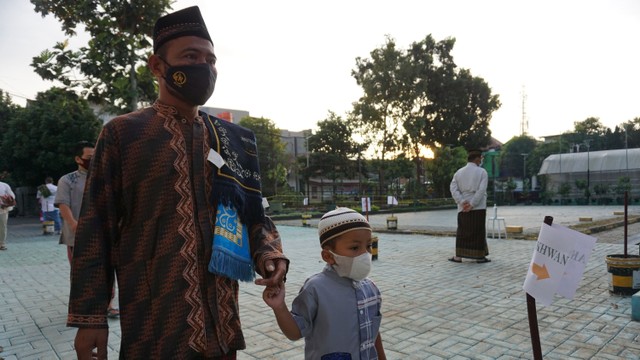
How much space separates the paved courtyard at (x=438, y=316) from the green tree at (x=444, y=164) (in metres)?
26.9

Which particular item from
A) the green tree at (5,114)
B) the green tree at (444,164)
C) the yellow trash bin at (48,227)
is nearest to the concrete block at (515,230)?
the yellow trash bin at (48,227)

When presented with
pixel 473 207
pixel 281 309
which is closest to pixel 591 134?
pixel 473 207

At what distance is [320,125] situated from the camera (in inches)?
1567

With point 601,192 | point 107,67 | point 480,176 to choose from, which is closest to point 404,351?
Answer: point 480,176

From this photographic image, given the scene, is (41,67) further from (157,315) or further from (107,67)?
(157,315)

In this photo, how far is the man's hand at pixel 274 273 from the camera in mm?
1741

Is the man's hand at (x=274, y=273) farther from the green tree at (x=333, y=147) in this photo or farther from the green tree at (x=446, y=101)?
the green tree at (x=333, y=147)

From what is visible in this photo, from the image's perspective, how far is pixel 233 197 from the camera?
6.10 feet

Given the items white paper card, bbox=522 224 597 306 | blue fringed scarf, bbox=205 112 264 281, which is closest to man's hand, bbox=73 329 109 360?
blue fringed scarf, bbox=205 112 264 281

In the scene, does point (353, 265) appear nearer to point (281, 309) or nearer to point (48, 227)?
point (281, 309)

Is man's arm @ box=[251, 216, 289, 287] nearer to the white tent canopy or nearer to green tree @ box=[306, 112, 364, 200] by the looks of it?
green tree @ box=[306, 112, 364, 200]

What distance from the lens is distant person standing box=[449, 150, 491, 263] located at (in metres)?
8.10

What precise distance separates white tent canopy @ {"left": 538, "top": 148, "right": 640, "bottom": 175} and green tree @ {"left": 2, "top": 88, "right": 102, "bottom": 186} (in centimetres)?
4077

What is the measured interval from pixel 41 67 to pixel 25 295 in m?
5.26
